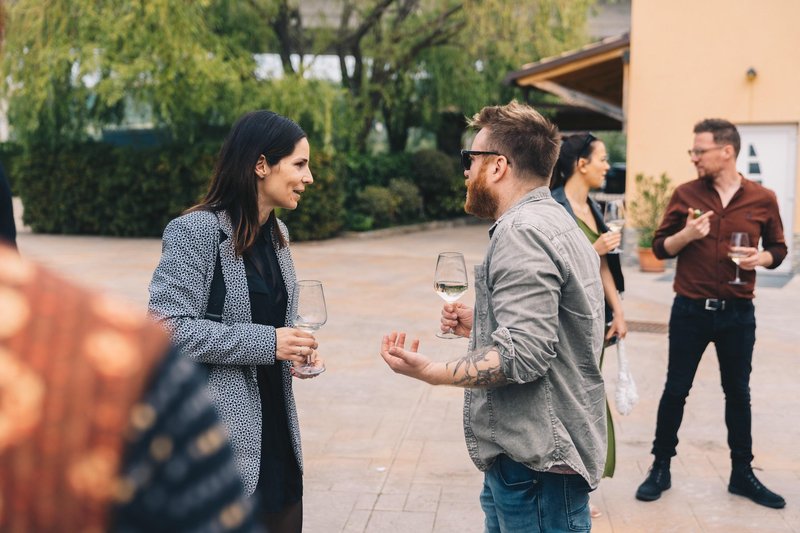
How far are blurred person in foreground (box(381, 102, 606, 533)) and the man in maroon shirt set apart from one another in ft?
7.72

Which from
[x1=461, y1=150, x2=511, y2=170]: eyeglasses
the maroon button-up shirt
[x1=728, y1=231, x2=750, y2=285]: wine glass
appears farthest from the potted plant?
[x1=461, y1=150, x2=511, y2=170]: eyeglasses

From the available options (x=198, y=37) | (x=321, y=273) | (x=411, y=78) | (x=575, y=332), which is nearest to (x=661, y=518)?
(x=575, y=332)

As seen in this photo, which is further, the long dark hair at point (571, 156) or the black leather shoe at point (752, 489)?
the black leather shoe at point (752, 489)

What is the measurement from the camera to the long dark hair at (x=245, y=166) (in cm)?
281

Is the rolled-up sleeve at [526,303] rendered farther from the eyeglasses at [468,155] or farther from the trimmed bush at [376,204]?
the trimmed bush at [376,204]

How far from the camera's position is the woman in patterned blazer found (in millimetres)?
2650

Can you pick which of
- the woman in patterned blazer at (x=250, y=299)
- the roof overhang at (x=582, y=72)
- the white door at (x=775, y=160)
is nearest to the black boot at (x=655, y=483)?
the woman in patterned blazer at (x=250, y=299)

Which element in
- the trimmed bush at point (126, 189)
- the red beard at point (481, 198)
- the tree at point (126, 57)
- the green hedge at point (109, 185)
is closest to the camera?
the red beard at point (481, 198)

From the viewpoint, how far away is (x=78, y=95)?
18781 mm

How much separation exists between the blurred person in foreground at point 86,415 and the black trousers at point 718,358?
461cm

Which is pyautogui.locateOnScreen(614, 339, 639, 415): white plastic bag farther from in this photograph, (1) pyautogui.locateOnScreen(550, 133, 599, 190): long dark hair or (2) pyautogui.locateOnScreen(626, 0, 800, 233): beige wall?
(2) pyautogui.locateOnScreen(626, 0, 800, 233): beige wall

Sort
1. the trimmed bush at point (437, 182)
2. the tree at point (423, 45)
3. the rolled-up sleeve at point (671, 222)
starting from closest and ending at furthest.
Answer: the rolled-up sleeve at point (671, 222)
the tree at point (423, 45)
the trimmed bush at point (437, 182)

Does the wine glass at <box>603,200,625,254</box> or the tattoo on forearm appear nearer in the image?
the tattoo on forearm

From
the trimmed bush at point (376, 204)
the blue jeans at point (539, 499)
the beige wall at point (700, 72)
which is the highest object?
the beige wall at point (700, 72)
